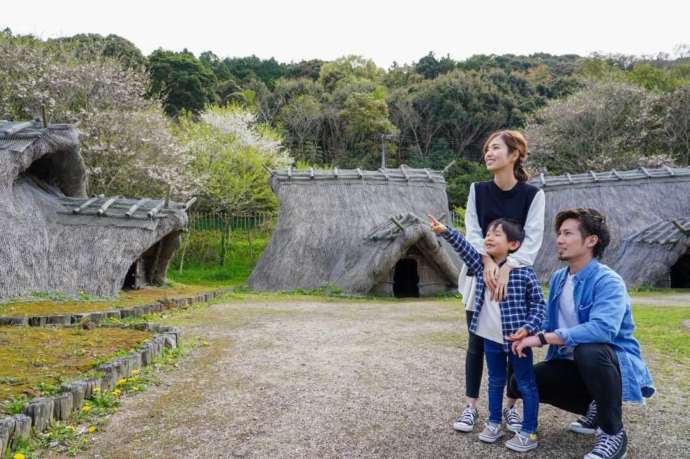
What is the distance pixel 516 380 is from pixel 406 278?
509 inches

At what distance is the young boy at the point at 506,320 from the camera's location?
3.28m

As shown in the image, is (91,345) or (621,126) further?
(621,126)

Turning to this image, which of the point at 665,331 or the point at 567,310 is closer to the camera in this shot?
the point at 567,310

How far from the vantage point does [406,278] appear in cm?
1630

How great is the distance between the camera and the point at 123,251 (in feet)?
38.6

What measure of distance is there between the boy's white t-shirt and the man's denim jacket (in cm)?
35

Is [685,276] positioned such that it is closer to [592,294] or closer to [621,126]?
[621,126]

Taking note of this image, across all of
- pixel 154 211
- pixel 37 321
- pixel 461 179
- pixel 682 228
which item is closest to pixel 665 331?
pixel 682 228

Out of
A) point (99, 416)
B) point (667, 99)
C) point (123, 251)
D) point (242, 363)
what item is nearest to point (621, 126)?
point (667, 99)

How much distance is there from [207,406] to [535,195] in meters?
2.80

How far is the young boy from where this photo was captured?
129 inches

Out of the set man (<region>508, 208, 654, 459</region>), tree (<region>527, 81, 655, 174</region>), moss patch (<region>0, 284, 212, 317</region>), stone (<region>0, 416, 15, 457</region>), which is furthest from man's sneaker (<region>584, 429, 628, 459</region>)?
tree (<region>527, 81, 655, 174</region>)

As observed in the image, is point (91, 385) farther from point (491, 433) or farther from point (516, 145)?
point (516, 145)

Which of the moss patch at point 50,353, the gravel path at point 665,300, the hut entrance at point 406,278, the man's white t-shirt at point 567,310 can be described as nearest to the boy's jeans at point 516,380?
the man's white t-shirt at point 567,310
